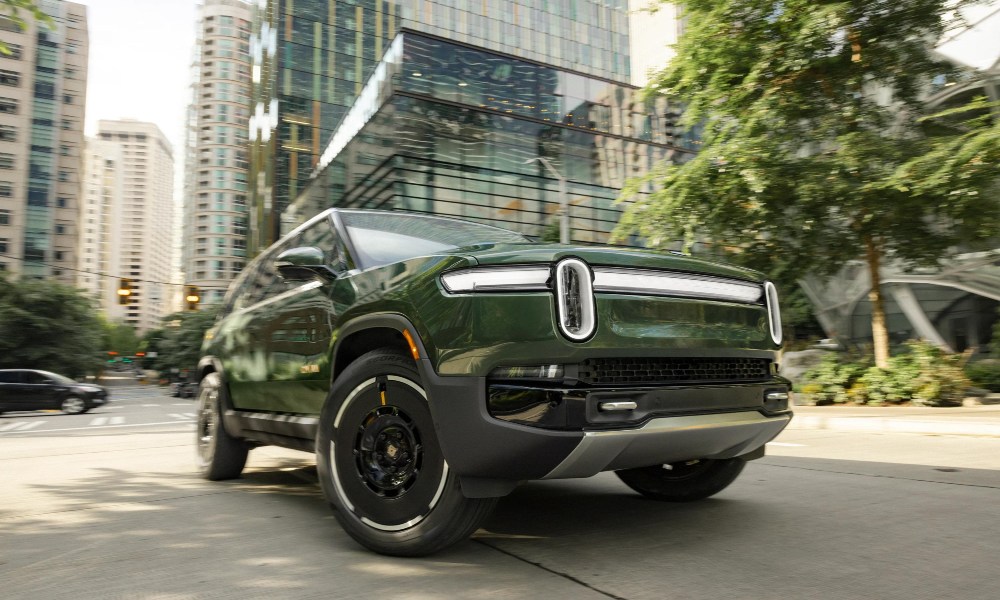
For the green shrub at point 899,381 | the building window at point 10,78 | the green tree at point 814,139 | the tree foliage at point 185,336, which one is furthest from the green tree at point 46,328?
the building window at point 10,78

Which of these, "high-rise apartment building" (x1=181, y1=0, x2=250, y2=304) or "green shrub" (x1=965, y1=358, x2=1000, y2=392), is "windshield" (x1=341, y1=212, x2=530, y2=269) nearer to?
"green shrub" (x1=965, y1=358, x2=1000, y2=392)

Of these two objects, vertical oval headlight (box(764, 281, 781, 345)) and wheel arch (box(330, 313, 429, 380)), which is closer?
wheel arch (box(330, 313, 429, 380))

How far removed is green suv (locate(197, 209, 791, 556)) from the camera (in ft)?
8.46

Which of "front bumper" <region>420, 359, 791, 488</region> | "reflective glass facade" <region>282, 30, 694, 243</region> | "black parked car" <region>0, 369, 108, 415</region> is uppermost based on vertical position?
"reflective glass facade" <region>282, 30, 694, 243</region>

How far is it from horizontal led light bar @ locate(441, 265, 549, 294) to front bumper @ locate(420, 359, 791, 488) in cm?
34

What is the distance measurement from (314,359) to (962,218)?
1163cm

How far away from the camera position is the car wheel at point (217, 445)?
513cm

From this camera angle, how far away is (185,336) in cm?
6166

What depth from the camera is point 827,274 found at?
14.0 meters

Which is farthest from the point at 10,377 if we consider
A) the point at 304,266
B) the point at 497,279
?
the point at 497,279

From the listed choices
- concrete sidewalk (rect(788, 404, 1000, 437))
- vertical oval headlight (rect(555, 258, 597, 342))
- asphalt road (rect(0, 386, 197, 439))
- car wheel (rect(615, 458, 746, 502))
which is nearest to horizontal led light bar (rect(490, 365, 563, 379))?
vertical oval headlight (rect(555, 258, 597, 342))

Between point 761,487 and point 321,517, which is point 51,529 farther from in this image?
point 761,487

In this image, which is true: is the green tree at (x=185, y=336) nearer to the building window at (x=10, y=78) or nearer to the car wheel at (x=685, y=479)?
the building window at (x=10, y=78)

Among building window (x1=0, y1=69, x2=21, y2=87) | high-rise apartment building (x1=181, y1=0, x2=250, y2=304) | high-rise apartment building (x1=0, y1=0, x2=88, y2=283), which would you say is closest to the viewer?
high-rise apartment building (x1=0, y1=0, x2=88, y2=283)
